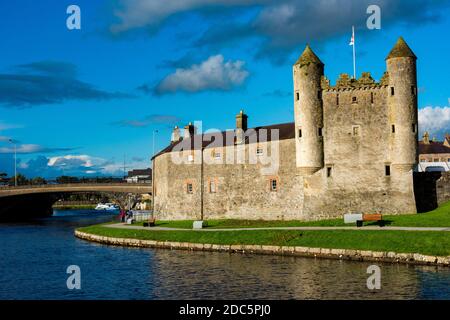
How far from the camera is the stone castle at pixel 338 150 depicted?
45.9 metres

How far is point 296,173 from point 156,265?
1970cm

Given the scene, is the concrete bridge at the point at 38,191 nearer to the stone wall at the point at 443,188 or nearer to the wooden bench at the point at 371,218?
the stone wall at the point at 443,188

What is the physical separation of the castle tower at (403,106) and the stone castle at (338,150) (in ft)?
0.26

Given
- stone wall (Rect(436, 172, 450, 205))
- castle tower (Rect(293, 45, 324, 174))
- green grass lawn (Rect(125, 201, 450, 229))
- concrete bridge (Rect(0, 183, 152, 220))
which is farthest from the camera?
concrete bridge (Rect(0, 183, 152, 220))

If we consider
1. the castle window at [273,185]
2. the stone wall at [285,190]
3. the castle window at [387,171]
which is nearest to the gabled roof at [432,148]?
the stone wall at [285,190]

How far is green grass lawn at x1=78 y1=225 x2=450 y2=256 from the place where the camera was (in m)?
32.9

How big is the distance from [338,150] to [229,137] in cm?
1505

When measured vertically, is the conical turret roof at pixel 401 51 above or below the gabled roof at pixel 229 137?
above

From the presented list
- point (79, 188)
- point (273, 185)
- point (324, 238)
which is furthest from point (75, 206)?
point (324, 238)

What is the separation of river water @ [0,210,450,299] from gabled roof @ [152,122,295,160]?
17554 mm

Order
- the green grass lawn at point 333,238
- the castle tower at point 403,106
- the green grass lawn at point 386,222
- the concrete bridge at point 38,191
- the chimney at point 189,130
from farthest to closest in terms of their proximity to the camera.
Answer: the concrete bridge at point 38,191 < the chimney at point 189,130 < the castle tower at point 403,106 < the green grass lawn at point 386,222 < the green grass lawn at point 333,238

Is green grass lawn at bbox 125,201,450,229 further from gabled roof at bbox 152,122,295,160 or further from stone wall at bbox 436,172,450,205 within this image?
gabled roof at bbox 152,122,295,160

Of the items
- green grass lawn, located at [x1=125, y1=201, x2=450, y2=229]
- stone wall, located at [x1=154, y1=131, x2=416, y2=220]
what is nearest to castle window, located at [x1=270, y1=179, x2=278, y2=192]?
stone wall, located at [x1=154, y1=131, x2=416, y2=220]
